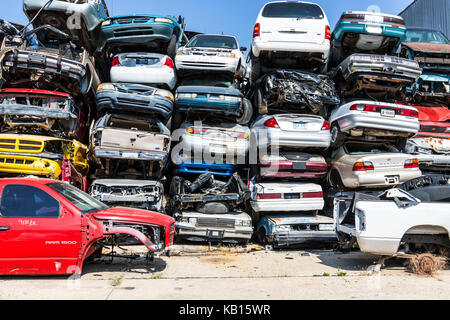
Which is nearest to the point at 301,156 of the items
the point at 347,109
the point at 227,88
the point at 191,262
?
the point at 347,109

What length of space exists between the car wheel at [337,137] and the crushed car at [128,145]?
4094 millimetres

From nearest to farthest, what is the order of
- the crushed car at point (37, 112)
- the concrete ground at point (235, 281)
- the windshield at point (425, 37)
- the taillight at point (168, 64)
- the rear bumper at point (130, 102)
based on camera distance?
1. the concrete ground at point (235, 281)
2. the crushed car at point (37, 112)
3. the rear bumper at point (130, 102)
4. the taillight at point (168, 64)
5. the windshield at point (425, 37)

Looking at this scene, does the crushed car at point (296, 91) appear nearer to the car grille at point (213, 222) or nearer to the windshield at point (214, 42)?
the windshield at point (214, 42)

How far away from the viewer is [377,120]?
8570 mm

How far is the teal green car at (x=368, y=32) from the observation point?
9.87 meters

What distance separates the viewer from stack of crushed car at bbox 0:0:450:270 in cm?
789

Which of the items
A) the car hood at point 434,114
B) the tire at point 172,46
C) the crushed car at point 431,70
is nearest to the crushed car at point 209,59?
the tire at point 172,46

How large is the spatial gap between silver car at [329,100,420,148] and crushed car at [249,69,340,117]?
0.62 metres

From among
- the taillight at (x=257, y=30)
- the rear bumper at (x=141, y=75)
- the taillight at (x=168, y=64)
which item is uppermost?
the taillight at (x=257, y=30)

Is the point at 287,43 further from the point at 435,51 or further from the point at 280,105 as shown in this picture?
the point at 435,51

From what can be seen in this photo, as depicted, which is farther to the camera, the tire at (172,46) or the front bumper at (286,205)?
the tire at (172,46)

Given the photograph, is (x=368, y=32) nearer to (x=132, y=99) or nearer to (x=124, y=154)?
(x=132, y=99)

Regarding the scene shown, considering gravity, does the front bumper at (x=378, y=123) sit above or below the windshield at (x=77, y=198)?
above

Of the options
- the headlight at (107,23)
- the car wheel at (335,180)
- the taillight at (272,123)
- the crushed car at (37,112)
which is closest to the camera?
the crushed car at (37,112)
